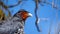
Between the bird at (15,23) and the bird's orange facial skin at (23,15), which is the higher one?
the bird's orange facial skin at (23,15)

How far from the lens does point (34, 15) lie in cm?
228

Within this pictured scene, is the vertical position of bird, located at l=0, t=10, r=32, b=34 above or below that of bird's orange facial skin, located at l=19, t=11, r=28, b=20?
below

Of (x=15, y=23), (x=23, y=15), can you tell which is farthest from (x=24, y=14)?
(x=15, y=23)

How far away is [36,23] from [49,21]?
0.51 feet

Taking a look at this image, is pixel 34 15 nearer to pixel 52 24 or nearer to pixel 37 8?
pixel 37 8

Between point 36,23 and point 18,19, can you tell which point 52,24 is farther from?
point 18,19

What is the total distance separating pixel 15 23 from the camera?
2207mm

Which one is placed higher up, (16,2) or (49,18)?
(16,2)

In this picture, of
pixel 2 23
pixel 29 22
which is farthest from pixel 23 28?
pixel 2 23

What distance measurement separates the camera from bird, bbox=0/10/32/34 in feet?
7.05

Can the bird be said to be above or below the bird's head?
below

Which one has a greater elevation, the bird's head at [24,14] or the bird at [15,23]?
the bird's head at [24,14]

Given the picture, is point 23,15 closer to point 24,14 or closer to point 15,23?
point 24,14

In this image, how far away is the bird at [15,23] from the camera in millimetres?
2148
